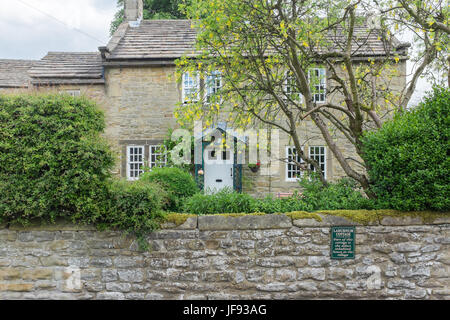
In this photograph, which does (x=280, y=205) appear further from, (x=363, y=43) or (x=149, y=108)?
(x=149, y=108)

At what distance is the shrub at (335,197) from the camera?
18.5ft

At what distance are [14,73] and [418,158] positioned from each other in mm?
18942

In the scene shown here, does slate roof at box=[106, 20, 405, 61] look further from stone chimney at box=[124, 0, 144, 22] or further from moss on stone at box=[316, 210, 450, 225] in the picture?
moss on stone at box=[316, 210, 450, 225]

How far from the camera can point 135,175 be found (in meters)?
13.7

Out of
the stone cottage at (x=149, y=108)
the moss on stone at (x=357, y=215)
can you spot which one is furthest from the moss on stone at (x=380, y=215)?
the stone cottage at (x=149, y=108)

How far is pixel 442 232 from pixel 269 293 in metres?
2.78

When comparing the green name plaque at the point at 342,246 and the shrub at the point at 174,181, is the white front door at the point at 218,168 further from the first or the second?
the green name plaque at the point at 342,246

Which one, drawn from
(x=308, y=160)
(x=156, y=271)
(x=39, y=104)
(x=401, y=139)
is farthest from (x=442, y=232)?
(x=39, y=104)

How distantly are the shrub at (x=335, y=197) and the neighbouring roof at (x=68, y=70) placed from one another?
10294 mm

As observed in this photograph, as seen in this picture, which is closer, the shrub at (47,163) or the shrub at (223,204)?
the shrub at (47,163)

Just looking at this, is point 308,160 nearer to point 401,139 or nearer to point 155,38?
point 401,139

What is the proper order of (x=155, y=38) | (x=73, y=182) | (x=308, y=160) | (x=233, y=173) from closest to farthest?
(x=73, y=182), (x=308, y=160), (x=233, y=173), (x=155, y=38)

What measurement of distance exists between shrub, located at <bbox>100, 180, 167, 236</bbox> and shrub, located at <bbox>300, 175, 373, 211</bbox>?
8.31 ft

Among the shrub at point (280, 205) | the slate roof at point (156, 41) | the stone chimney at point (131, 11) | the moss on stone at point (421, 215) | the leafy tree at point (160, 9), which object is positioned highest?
the leafy tree at point (160, 9)
